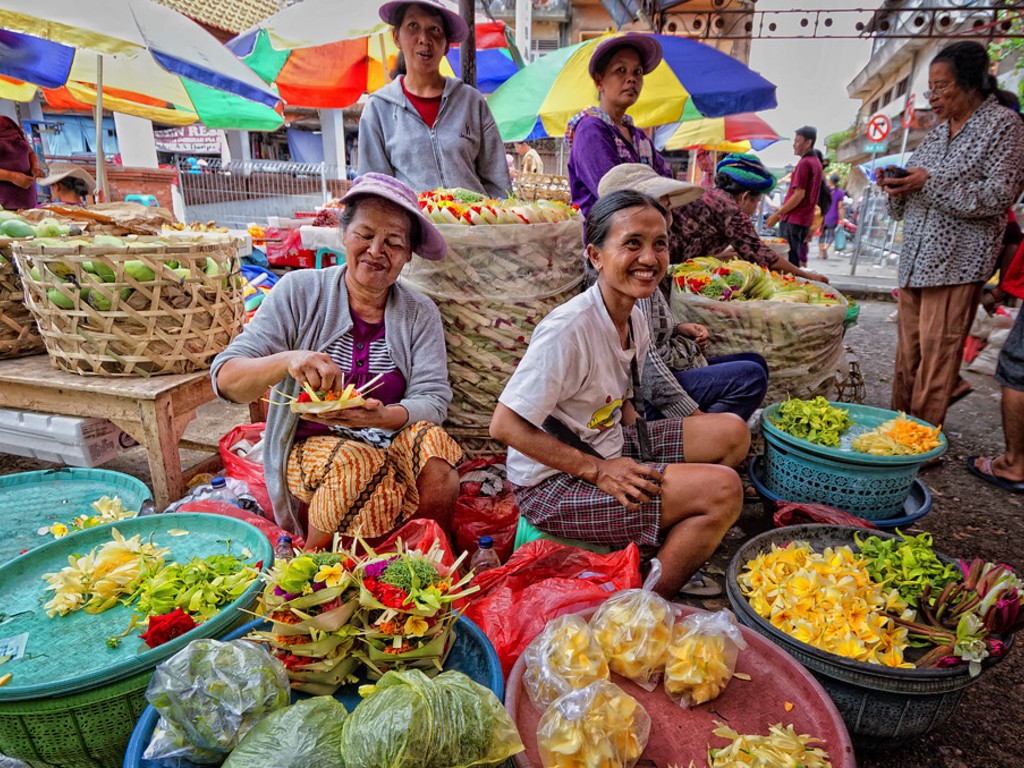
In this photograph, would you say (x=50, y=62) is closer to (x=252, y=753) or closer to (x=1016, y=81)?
(x=252, y=753)

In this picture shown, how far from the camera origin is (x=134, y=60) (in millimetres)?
6793

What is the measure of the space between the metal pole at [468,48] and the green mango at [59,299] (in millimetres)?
2723

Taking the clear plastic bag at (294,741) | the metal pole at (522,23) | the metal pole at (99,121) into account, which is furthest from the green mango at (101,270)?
the metal pole at (522,23)

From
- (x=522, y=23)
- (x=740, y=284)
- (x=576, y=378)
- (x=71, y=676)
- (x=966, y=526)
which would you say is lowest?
(x=966, y=526)

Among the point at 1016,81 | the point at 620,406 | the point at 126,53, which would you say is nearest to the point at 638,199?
the point at 620,406

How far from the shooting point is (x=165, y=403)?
2428 mm

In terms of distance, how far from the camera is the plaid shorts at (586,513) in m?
1.96

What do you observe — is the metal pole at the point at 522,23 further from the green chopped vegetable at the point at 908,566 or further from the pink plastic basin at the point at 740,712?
the pink plastic basin at the point at 740,712

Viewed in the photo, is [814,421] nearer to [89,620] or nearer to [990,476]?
[990,476]

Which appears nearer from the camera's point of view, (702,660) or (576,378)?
(702,660)

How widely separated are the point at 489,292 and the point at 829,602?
1.75 m

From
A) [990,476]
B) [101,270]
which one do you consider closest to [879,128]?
[990,476]

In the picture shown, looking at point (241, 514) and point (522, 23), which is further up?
point (522, 23)

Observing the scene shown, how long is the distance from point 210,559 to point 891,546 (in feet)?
6.99
